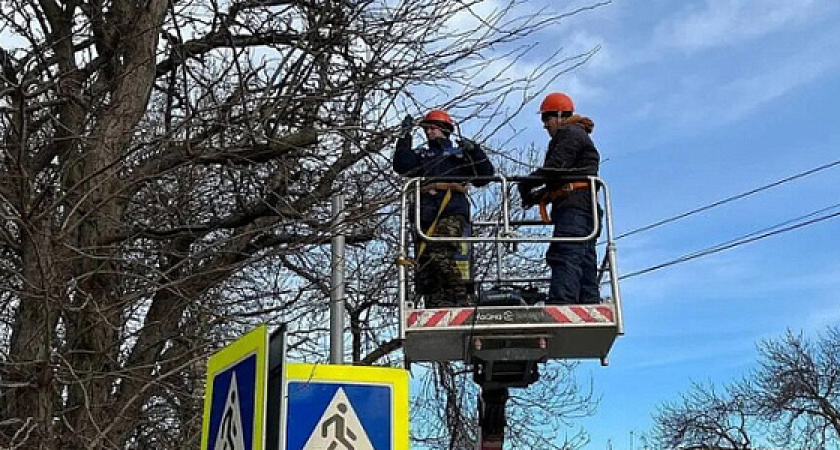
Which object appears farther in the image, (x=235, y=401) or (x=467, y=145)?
(x=467, y=145)

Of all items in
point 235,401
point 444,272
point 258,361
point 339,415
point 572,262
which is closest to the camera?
point 258,361

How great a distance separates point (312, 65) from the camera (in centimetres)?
659

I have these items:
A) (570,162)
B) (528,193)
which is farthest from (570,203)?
(528,193)

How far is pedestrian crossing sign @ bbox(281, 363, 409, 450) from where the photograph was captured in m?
3.54

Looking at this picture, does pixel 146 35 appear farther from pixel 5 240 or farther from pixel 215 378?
pixel 215 378

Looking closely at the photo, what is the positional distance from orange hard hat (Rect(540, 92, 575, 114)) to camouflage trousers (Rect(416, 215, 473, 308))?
1.11 metres

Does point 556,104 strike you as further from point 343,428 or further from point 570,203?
point 343,428

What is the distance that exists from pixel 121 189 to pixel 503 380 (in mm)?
3098

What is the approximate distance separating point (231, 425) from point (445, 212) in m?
4.27

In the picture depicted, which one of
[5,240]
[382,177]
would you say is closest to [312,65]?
[382,177]

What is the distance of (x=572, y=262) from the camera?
22.3ft

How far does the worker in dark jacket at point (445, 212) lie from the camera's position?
696cm

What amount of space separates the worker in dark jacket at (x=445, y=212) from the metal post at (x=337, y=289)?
1.18 metres

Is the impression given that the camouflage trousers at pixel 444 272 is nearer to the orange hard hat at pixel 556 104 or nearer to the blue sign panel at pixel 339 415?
the orange hard hat at pixel 556 104
